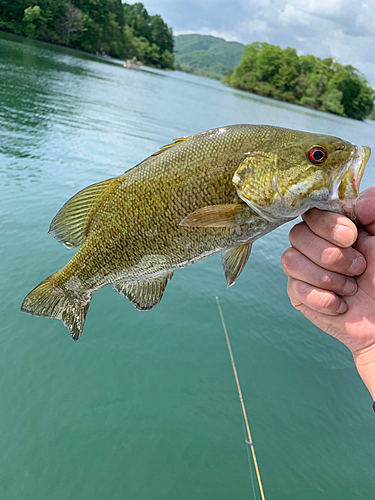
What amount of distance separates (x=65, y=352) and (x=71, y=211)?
456 centimetres

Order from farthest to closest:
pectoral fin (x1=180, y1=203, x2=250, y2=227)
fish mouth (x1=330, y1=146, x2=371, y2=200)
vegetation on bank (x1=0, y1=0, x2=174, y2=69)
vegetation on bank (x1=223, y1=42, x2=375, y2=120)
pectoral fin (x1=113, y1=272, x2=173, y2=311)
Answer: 1. vegetation on bank (x1=223, y1=42, x2=375, y2=120)
2. vegetation on bank (x1=0, y1=0, x2=174, y2=69)
3. pectoral fin (x1=113, y1=272, x2=173, y2=311)
4. pectoral fin (x1=180, y1=203, x2=250, y2=227)
5. fish mouth (x1=330, y1=146, x2=371, y2=200)

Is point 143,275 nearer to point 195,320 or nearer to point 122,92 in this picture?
point 195,320

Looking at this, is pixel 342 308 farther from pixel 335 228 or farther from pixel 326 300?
pixel 335 228

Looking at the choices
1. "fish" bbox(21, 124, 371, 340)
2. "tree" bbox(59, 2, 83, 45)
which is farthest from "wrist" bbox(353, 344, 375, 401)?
"tree" bbox(59, 2, 83, 45)

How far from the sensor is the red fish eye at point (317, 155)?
182 cm

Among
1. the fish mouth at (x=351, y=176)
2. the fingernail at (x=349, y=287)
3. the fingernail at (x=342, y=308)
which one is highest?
the fish mouth at (x=351, y=176)

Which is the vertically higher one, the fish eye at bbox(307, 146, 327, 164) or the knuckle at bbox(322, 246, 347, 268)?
the fish eye at bbox(307, 146, 327, 164)

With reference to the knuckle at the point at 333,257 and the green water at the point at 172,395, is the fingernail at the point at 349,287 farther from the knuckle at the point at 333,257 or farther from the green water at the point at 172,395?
the green water at the point at 172,395

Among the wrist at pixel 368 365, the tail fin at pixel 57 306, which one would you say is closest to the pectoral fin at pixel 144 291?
the tail fin at pixel 57 306

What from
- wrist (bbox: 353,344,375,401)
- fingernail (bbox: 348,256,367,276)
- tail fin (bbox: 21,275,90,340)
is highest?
fingernail (bbox: 348,256,367,276)

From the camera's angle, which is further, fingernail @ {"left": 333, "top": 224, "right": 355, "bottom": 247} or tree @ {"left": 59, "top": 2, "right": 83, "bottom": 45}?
tree @ {"left": 59, "top": 2, "right": 83, "bottom": 45}

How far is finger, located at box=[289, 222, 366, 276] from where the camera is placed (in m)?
1.95

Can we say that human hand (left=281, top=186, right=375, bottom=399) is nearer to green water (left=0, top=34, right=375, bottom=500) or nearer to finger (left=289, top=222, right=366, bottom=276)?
finger (left=289, top=222, right=366, bottom=276)

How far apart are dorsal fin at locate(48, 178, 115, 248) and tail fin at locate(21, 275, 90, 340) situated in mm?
367
